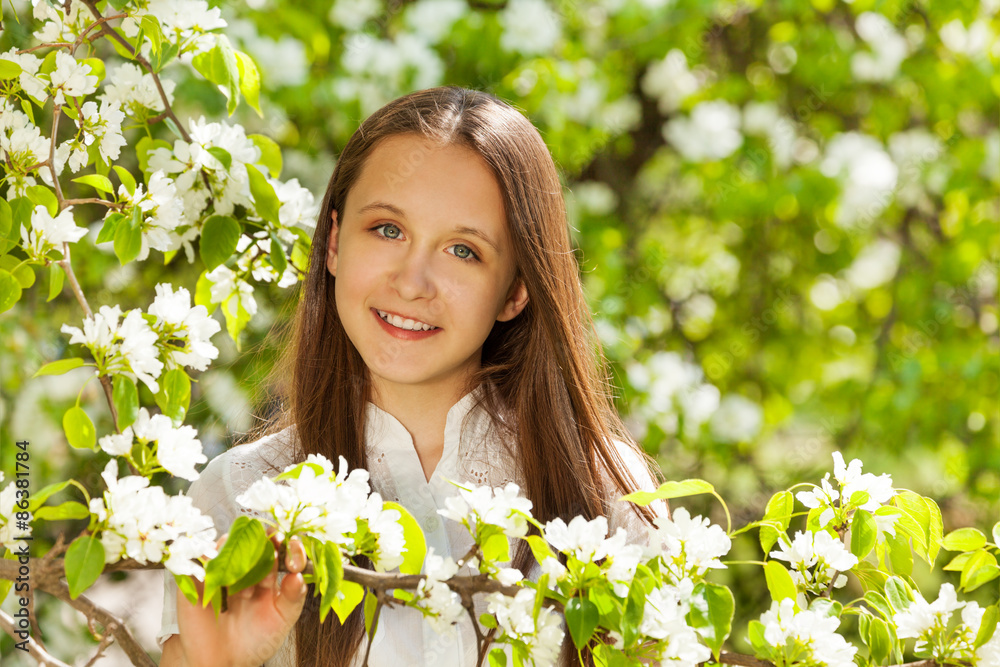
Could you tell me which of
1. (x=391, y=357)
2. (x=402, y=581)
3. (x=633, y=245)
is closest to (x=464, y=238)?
(x=391, y=357)

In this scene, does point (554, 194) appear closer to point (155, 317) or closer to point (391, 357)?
point (391, 357)

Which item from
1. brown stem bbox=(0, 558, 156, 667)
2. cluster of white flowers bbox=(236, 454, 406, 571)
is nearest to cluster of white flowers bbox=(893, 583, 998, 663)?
cluster of white flowers bbox=(236, 454, 406, 571)

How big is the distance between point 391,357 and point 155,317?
1.09 feet

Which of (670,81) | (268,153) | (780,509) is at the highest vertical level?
(670,81)

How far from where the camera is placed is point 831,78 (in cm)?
222

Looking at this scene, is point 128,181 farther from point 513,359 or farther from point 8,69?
point 513,359

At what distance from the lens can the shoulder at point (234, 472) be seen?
3.24 feet

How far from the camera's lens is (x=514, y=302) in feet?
3.35

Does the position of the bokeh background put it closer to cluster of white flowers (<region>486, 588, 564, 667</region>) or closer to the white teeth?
the white teeth

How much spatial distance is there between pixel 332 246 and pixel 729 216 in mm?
1397

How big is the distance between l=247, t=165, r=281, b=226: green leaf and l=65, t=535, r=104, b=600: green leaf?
432 mm

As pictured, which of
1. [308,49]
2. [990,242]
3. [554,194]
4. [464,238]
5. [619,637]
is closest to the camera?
[619,637]

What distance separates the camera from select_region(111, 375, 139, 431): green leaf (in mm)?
527

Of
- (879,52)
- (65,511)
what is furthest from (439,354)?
(879,52)
